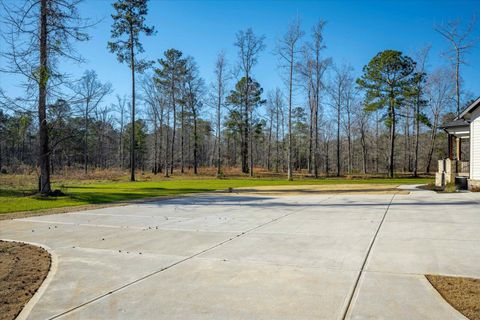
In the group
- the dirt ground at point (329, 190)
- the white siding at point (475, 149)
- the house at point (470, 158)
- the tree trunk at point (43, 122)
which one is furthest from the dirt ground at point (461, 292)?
the tree trunk at point (43, 122)

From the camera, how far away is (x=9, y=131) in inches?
2151

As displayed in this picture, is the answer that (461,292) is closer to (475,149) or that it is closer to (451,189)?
(451,189)

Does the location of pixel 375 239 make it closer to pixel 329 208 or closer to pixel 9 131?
pixel 329 208

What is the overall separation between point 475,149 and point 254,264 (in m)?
16.2

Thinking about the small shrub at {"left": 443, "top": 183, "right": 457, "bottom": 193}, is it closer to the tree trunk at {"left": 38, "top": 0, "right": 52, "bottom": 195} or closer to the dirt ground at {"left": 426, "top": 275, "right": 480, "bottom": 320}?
the dirt ground at {"left": 426, "top": 275, "right": 480, "bottom": 320}

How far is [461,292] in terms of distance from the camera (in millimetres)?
3711

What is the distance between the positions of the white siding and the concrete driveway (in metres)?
8.76

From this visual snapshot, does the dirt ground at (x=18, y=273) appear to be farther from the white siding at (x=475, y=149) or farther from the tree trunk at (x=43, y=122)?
the white siding at (x=475, y=149)

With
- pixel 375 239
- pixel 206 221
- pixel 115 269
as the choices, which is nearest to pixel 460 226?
pixel 375 239

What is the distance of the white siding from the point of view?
1645 cm

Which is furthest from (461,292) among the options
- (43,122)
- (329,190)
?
(43,122)

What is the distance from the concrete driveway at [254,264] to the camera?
3.39 meters

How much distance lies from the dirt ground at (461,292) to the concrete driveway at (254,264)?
4.7 inches

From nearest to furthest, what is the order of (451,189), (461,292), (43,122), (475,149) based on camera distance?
(461,292) < (43,122) < (451,189) < (475,149)
